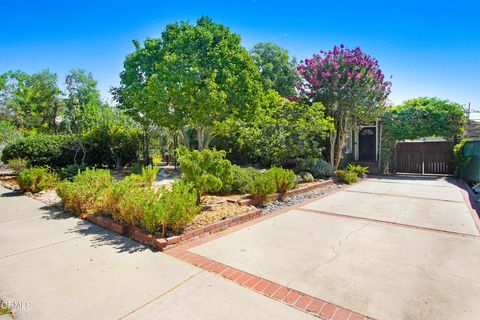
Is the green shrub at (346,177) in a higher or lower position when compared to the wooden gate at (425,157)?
lower

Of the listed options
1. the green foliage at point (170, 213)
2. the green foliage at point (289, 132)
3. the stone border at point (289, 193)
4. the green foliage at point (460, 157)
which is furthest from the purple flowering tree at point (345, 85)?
the green foliage at point (170, 213)

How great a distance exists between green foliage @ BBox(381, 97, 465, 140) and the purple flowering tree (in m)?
1.25

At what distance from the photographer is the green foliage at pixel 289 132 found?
10.7m

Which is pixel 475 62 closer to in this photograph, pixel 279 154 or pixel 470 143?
pixel 470 143

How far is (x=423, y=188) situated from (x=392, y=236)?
638cm

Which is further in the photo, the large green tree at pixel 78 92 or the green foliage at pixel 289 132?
the large green tree at pixel 78 92

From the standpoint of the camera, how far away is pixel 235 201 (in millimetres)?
6293

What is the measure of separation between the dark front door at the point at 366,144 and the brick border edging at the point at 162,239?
1237cm

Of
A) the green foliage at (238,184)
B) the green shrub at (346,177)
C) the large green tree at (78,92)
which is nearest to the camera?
the green foliage at (238,184)

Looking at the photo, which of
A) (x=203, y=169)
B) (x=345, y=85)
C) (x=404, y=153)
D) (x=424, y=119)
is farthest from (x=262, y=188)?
(x=404, y=153)

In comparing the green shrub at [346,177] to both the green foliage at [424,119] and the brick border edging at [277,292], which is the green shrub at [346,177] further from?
the brick border edging at [277,292]

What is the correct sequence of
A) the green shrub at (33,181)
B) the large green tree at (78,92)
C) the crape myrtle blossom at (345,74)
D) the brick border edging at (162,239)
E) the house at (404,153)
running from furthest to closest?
the large green tree at (78,92)
the house at (404,153)
the crape myrtle blossom at (345,74)
the green shrub at (33,181)
the brick border edging at (162,239)

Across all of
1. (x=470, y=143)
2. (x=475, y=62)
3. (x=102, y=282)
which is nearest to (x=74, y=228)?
(x=102, y=282)

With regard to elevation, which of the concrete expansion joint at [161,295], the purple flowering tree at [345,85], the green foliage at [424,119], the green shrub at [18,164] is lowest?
the concrete expansion joint at [161,295]
